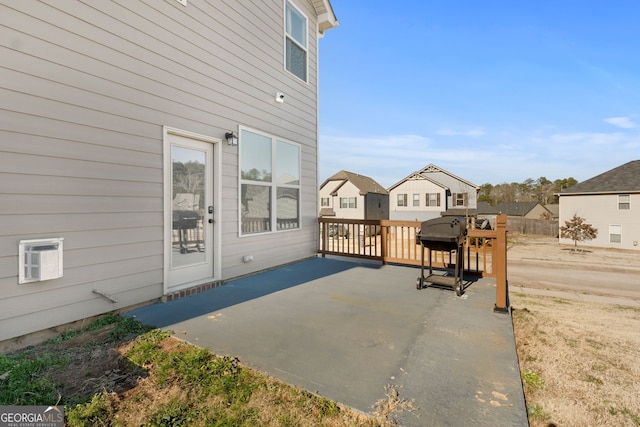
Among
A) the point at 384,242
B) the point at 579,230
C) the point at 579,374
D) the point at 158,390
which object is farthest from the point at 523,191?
the point at 158,390

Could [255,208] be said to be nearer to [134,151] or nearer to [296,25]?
[134,151]

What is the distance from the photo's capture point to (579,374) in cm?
247

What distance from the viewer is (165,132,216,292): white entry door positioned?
3477 millimetres

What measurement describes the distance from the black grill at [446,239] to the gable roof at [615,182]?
22.9m

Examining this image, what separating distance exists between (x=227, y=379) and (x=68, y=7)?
344 centimetres

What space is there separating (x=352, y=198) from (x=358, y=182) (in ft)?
5.85

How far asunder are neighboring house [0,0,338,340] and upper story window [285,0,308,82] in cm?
21

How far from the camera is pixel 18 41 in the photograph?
2271mm

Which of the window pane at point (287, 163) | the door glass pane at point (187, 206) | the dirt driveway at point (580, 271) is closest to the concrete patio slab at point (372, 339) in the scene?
the door glass pane at point (187, 206)

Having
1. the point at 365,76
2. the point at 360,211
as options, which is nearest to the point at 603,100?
the point at 365,76

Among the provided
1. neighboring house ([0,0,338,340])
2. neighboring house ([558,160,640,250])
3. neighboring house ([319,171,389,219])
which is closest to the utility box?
neighboring house ([0,0,338,340])

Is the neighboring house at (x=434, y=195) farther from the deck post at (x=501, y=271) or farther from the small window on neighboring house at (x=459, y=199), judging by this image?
the deck post at (x=501, y=271)

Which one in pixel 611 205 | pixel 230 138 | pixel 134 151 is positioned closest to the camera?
pixel 134 151

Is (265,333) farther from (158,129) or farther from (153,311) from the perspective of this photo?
(158,129)
